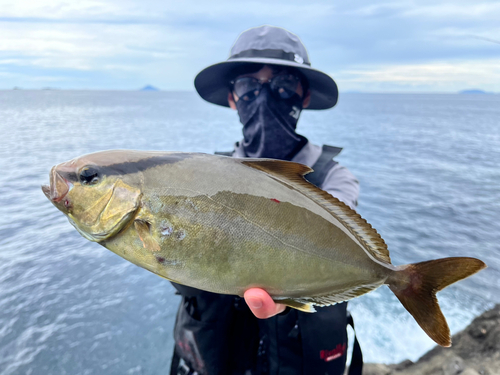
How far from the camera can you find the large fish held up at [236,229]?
156 cm

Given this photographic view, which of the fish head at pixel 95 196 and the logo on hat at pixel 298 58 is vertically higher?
the logo on hat at pixel 298 58

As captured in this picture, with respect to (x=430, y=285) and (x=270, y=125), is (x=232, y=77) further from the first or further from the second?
(x=430, y=285)

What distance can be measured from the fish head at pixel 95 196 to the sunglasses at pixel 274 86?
2.33 meters

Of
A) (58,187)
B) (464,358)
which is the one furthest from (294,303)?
(464,358)

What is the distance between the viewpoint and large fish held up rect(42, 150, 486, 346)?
1.56 meters

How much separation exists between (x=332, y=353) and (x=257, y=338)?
911mm

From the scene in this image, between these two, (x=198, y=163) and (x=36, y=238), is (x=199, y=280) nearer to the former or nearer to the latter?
(x=198, y=163)

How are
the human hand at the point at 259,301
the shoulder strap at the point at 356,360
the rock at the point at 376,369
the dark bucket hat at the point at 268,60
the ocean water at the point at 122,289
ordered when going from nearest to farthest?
1. the human hand at the point at 259,301
2. the shoulder strap at the point at 356,360
3. the dark bucket hat at the point at 268,60
4. the rock at the point at 376,369
5. the ocean water at the point at 122,289

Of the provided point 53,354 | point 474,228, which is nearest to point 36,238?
point 53,354

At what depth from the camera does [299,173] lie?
6.04ft

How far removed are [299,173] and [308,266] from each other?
53 centimetres

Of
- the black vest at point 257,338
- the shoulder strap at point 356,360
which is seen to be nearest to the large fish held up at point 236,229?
the black vest at point 257,338

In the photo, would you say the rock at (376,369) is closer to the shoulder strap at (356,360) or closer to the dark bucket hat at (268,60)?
the shoulder strap at (356,360)

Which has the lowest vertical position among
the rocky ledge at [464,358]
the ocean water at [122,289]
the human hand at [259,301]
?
the ocean water at [122,289]
